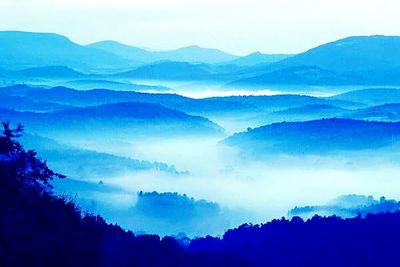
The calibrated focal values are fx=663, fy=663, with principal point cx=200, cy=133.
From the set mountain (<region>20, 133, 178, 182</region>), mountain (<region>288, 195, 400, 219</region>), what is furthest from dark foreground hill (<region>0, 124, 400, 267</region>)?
mountain (<region>20, 133, 178, 182</region>)

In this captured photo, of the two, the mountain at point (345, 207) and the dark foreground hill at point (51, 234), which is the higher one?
the mountain at point (345, 207)

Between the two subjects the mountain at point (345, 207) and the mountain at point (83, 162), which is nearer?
the mountain at point (345, 207)

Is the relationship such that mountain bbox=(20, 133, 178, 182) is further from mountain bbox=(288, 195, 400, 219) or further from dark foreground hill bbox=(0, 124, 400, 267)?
dark foreground hill bbox=(0, 124, 400, 267)

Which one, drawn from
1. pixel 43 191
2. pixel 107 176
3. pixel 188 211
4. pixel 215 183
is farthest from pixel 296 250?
pixel 215 183

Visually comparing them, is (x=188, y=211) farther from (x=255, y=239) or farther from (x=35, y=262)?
(x=35, y=262)

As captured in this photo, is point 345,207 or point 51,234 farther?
point 345,207

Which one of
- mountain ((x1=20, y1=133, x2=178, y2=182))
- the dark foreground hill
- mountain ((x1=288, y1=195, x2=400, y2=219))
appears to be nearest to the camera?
the dark foreground hill

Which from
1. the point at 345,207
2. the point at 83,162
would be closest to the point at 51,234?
the point at 345,207

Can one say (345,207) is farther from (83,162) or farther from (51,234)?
(51,234)

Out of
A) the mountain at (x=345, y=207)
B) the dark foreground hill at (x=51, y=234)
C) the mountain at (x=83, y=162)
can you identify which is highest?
the mountain at (x=83, y=162)

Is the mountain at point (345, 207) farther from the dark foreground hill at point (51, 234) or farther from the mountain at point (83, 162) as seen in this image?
the dark foreground hill at point (51, 234)

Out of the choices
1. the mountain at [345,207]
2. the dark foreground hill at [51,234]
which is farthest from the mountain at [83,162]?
the dark foreground hill at [51,234]
